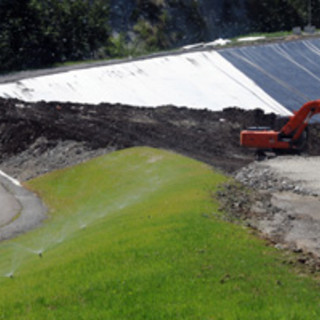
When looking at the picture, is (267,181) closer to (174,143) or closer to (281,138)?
(281,138)

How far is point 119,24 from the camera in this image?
105 metres

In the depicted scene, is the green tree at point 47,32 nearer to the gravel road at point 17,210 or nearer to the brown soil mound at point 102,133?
the brown soil mound at point 102,133

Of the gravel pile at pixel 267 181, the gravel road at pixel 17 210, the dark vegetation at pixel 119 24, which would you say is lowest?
the gravel pile at pixel 267 181

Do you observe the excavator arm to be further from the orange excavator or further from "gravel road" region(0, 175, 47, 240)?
"gravel road" region(0, 175, 47, 240)

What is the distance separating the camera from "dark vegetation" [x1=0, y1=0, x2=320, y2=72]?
254 feet

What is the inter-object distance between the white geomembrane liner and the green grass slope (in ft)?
99.4

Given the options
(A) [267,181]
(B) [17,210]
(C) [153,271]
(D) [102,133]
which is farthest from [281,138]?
(C) [153,271]

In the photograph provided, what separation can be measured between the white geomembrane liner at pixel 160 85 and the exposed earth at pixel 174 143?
4.21 m

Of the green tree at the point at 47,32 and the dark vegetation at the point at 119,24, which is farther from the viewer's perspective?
the dark vegetation at the point at 119,24

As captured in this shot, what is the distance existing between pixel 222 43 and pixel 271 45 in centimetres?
632

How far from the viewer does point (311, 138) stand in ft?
156

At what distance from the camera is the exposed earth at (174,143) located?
96.7ft

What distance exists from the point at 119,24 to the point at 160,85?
43.6 meters

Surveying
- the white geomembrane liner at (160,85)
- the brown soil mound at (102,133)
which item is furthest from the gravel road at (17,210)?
the white geomembrane liner at (160,85)
